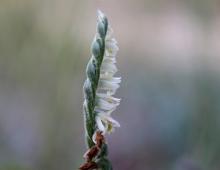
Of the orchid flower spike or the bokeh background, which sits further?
the bokeh background

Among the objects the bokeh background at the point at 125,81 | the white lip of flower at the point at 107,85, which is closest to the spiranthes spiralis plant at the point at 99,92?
the white lip of flower at the point at 107,85

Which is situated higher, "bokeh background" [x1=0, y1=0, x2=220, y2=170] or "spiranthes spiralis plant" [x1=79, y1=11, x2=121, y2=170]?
"bokeh background" [x1=0, y1=0, x2=220, y2=170]

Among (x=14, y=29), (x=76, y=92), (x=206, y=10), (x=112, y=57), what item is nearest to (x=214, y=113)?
(x=206, y=10)

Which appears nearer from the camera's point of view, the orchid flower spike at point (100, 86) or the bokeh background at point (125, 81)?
the orchid flower spike at point (100, 86)

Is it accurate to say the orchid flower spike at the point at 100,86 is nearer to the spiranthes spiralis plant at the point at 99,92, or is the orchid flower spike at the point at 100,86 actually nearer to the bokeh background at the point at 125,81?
the spiranthes spiralis plant at the point at 99,92

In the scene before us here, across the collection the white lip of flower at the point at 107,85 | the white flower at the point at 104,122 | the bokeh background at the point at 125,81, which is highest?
the bokeh background at the point at 125,81

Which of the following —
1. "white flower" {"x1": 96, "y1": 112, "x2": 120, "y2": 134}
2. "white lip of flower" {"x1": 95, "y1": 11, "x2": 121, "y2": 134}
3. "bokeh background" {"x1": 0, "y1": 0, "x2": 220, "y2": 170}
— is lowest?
"white flower" {"x1": 96, "y1": 112, "x2": 120, "y2": 134}

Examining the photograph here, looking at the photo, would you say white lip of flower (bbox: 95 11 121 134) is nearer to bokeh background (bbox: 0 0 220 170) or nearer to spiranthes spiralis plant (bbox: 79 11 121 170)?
spiranthes spiralis plant (bbox: 79 11 121 170)

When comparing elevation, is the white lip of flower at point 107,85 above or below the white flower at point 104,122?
above

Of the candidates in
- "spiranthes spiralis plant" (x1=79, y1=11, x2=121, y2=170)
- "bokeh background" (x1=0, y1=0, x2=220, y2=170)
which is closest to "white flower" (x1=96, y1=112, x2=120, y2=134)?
"spiranthes spiralis plant" (x1=79, y1=11, x2=121, y2=170)
